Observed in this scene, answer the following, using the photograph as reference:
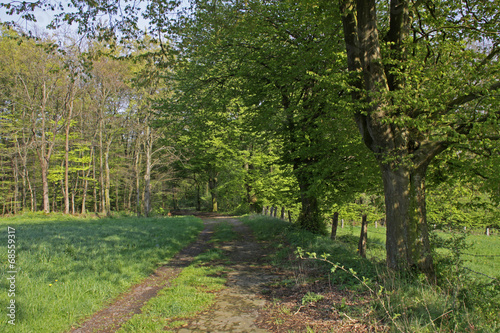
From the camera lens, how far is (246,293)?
241 inches

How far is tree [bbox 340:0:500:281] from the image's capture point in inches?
215

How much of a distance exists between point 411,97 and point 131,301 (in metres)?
6.60

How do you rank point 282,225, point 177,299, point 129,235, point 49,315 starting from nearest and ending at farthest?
point 49,315 → point 177,299 → point 129,235 → point 282,225

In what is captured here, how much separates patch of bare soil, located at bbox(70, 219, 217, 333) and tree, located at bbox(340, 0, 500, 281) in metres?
5.09

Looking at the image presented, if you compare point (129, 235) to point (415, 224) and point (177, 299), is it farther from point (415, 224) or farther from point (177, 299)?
point (415, 224)

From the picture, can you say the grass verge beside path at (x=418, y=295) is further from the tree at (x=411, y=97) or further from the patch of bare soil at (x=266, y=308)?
the tree at (x=411, y=97)

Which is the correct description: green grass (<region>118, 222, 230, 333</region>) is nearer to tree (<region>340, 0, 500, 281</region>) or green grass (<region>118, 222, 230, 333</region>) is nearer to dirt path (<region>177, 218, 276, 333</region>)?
dirt path (<region>177, 218, 276, 333</region>)

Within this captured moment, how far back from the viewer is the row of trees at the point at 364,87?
5.64m

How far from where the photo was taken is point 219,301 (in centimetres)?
566

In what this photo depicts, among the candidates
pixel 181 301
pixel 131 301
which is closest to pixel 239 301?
pixel 181 301

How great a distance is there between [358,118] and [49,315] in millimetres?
7036

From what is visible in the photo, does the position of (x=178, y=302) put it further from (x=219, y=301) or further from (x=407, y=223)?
(x=407, y=223)

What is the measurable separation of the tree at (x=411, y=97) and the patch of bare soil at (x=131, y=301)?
16.7ft

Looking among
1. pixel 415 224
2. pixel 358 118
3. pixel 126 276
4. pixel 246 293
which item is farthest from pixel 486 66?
pixel 126 276
